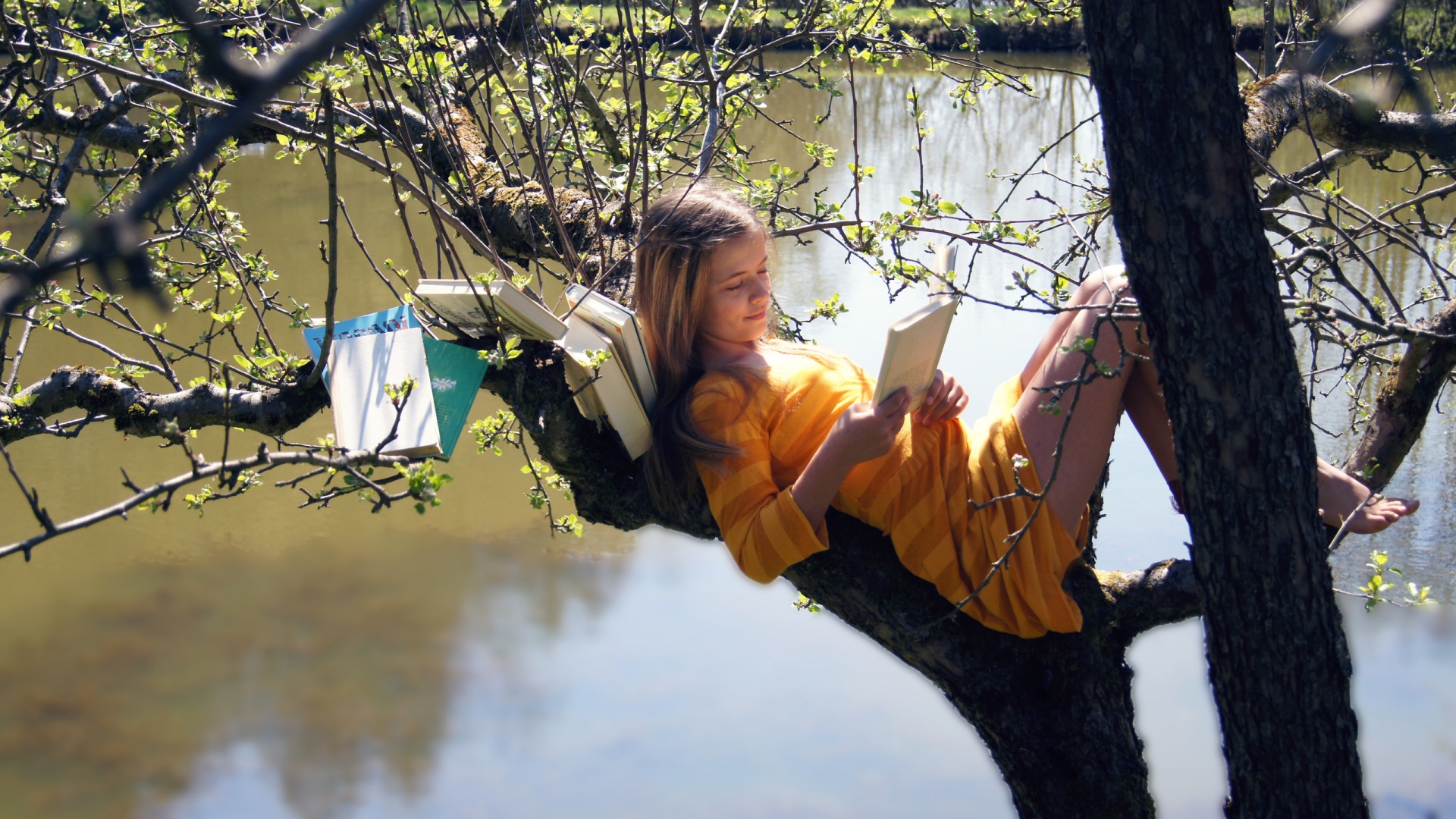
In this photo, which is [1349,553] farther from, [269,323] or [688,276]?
[269,323]

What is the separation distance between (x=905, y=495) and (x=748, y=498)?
27 centimetres

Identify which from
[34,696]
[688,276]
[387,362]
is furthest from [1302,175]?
[34,696]

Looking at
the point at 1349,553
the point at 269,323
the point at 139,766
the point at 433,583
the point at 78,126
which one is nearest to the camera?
the point at 78,126

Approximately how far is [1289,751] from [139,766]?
3.98 meters

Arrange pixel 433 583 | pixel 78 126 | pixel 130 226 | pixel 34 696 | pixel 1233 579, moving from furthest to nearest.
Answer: pixel 433 583
pixel 34 696
pixel 78 126
pixel 1233 579
pixel 130 226

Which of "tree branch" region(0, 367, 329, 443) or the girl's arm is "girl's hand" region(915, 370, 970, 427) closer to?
the girl's arm

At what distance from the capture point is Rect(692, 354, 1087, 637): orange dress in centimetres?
180

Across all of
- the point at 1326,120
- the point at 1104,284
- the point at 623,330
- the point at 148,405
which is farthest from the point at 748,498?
the point at 1326,120

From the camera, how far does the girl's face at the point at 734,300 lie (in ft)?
6.82

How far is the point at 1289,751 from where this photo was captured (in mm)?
1426

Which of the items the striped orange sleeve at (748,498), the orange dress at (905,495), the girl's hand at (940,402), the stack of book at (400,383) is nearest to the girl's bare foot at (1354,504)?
the orange dress at (905,495)

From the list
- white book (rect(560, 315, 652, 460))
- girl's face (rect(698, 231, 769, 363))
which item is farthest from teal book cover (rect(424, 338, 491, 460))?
girl's face (rect(698, 231, 769, 363))

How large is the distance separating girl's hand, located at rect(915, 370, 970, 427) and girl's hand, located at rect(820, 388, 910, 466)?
7.4 inches

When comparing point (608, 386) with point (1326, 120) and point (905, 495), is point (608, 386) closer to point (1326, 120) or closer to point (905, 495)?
point (905, 495)
